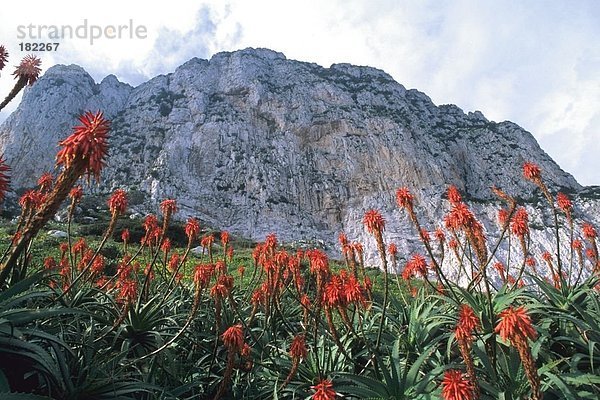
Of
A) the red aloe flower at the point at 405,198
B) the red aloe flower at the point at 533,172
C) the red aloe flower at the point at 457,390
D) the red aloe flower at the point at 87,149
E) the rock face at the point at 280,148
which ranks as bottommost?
the red aloe flower at the point at 457,390

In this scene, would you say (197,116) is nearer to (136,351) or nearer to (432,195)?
(432,195)

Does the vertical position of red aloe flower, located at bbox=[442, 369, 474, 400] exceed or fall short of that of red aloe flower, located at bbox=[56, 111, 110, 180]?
it falls short

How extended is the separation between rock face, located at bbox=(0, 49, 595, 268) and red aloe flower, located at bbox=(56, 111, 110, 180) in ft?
138

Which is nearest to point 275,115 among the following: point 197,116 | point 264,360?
point 197,116

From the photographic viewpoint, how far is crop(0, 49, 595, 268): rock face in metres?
51.0

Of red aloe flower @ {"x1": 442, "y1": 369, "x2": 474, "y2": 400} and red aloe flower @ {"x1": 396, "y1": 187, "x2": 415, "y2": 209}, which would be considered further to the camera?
red aloe flower @ {"x1": 396, "y1": 187, "x2": 415, "y2": 209}

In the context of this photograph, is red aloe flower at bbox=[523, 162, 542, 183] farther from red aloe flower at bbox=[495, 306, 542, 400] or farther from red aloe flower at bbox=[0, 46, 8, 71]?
red aloe flower at bbox=[0, 46, 8, 71]

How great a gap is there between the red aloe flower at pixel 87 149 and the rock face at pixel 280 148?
4218cm

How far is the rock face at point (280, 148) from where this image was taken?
51.0 meters

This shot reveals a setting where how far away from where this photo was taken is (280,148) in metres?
58.8

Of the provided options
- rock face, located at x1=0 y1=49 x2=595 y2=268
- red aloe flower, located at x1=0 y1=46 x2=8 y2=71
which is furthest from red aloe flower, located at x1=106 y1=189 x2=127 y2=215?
rock face, located at x1=0 y1=49 x2=595 y2=268

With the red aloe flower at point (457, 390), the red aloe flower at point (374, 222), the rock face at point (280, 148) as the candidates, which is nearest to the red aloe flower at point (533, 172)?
the red aloe flower at point (374, 222)

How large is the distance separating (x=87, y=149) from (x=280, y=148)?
5715 centimetres

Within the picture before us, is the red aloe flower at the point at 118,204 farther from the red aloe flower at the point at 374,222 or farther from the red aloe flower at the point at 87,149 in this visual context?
the red aloe flower at the point at 374,222
